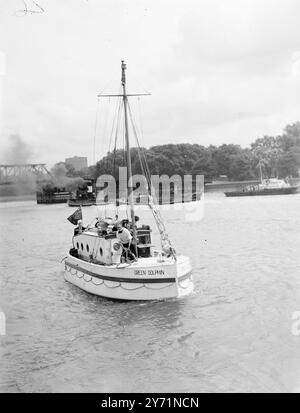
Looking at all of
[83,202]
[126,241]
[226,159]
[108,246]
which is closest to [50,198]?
[83,202]

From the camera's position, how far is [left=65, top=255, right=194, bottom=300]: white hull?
57.3 feet

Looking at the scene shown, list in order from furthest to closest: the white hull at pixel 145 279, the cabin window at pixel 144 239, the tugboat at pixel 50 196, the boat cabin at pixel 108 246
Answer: the tugboat at pixel 50 196, the cabin window at pixel 144 239, the boat cabin at pixel 108 246, the white hull at pixel 145 279

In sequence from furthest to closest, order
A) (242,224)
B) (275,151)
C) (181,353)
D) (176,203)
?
(275,151) < (176,203) < (242,224) < (181,353)

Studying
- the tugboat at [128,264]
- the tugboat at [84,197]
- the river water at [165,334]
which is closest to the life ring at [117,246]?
the tugboat at [128,264]

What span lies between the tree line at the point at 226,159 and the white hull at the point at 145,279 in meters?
84.2

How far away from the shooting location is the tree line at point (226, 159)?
336 ft

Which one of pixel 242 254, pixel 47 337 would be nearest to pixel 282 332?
pixel 47 337

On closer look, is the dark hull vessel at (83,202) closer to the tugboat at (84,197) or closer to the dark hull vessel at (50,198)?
the tugboat at (84,197)

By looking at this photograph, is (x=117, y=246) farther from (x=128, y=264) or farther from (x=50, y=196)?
(x=50, y=196)

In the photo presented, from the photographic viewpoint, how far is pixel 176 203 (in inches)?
3216

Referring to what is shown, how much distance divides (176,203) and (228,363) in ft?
226

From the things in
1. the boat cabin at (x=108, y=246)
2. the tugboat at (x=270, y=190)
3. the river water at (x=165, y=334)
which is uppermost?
the tugboat at (x=270, y=190)

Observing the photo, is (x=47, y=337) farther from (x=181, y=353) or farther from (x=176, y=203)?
(x=176, y=203)
